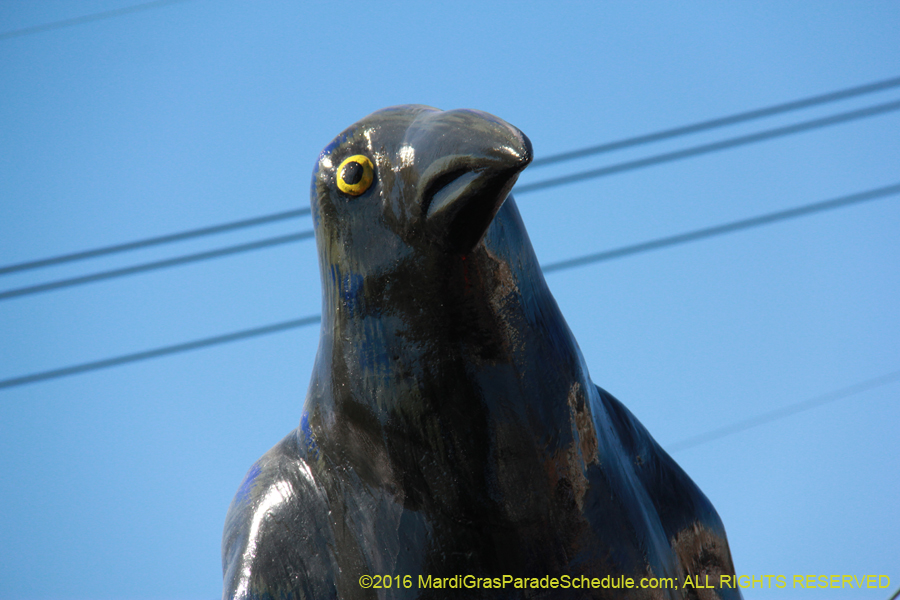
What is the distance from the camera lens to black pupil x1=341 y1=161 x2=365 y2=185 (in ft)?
2.78

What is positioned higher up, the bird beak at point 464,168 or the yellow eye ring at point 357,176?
the yellow eye ring at point 357,176

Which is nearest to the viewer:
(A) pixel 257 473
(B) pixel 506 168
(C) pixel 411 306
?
(B) pixel 506 168

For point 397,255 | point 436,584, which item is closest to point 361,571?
point 436,584

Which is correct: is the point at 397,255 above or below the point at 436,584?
above

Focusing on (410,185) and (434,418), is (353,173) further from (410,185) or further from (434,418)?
(434,418)

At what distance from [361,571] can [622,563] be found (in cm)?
26

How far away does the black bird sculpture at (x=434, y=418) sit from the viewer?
83 centimetres

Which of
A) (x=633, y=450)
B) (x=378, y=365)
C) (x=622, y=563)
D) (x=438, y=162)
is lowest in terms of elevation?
(x=622, y=563)

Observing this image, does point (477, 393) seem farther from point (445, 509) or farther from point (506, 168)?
point (506, 168)

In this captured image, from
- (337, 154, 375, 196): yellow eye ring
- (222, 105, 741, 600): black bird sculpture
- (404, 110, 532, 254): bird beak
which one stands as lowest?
(222, 105, 741, 600): black bird sculpture

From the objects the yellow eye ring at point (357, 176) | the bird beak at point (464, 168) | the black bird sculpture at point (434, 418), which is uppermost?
the yellow eye ring at point (357, 176)

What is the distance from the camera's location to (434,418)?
0.85 metres

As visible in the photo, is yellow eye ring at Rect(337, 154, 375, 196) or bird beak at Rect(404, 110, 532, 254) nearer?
bird beak at Rect(404, 110, 532, 254)

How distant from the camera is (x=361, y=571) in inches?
34.7
